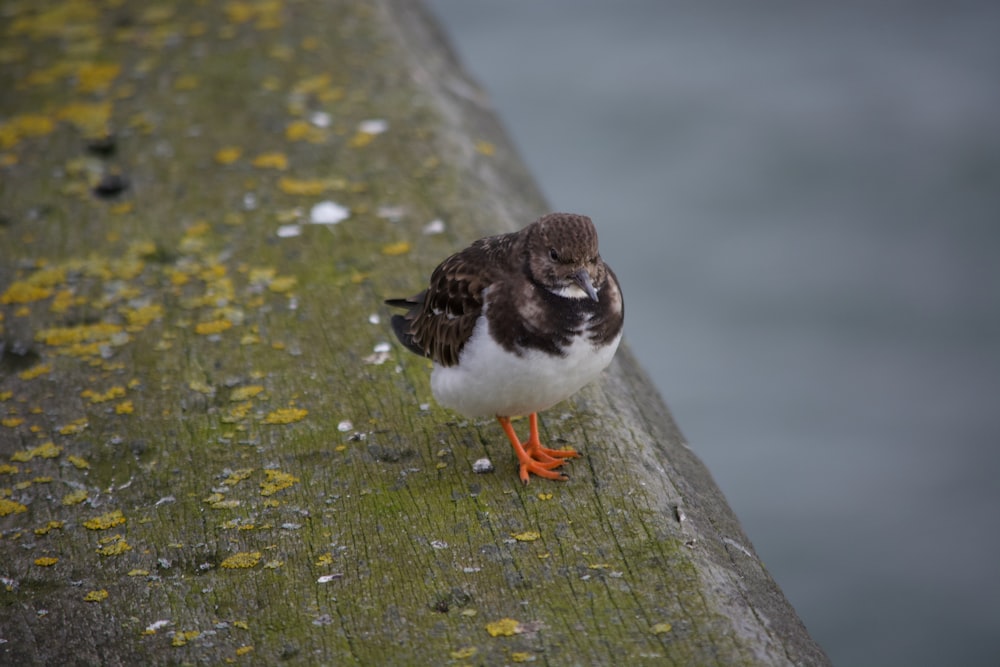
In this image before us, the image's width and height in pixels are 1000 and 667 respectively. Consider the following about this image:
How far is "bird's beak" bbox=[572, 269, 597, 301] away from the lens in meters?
2.73

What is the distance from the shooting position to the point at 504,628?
210 cm

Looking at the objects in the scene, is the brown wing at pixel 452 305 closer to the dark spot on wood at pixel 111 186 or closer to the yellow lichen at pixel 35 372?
the yellow lichen at pixel 35 372

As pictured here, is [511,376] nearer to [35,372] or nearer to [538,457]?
[538,457]

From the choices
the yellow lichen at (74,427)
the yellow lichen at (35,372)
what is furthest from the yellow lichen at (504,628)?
the yellow lichen at (35,372)

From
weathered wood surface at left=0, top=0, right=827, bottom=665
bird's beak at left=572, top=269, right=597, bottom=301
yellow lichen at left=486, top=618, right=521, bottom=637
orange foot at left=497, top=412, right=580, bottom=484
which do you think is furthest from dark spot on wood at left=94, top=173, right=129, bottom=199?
yellow lichen at left=486, top=618, right=521, bottom=637

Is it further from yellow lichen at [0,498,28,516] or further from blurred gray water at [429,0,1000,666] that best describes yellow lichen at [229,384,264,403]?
blurred gray water at [429,0,1000,666]

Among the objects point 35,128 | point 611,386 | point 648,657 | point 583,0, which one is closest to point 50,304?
point 35,128

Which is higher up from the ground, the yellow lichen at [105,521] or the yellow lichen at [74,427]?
the yellow lichen at [105,521]

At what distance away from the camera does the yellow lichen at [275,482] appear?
2623mm

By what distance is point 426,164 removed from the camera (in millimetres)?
3900

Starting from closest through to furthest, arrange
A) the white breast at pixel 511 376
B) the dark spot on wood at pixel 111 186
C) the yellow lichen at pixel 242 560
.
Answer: the yellow lichen at pixel 242 560, the white breast at pixel 511 376, the dark spot on wood at pixel 111 186

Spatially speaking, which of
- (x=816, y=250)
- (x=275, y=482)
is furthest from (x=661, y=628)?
(x=816, y=250)

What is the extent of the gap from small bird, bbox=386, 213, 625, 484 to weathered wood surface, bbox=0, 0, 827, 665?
0.45 feet

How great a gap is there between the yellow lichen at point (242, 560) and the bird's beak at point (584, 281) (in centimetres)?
103
